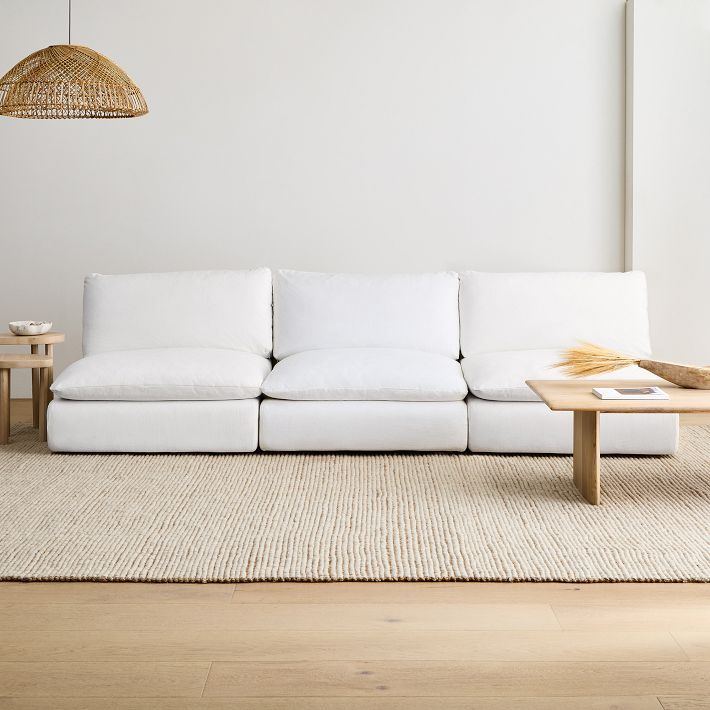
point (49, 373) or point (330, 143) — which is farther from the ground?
point (330, 143)

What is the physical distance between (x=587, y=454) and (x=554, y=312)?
1322 millimetres

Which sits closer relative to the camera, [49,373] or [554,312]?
[49,373]

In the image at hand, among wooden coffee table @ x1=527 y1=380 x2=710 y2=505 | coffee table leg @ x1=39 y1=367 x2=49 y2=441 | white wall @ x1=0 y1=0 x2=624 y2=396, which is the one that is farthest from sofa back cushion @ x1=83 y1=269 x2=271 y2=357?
wooden coffee table @ x1=527 y1=380 x2=710 y2=505

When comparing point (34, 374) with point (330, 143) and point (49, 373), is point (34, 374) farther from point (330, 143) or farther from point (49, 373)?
point (330, 143)

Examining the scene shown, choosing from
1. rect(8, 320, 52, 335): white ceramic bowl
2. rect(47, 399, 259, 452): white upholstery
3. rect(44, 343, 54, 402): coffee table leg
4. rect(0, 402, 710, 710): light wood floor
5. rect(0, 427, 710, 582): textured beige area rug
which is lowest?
rect(0, 402, 710, 710): light wood floor

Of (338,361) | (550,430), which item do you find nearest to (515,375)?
(550,430)

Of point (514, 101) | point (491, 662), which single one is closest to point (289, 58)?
point (514, 101)

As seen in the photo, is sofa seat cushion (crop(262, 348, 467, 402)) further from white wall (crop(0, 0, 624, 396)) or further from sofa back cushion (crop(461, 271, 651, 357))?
white wall (crop(0, 0, 624, 396))

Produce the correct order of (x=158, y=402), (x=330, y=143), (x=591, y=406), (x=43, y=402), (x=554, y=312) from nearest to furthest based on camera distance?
(x=591, y=406) < (x=158, y=402) < (x=43, y=402) < (x=554, y=312) < (x=330, y=143)

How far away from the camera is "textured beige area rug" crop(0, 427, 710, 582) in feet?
7.54

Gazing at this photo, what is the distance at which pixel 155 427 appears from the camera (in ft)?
11.9

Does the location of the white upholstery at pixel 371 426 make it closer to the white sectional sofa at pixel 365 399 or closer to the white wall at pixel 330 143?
the white sectional sofa at pixel 365 399

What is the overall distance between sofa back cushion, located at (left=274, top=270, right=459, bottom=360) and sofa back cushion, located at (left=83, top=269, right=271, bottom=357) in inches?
5.5

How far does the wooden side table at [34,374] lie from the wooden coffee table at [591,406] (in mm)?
2295
